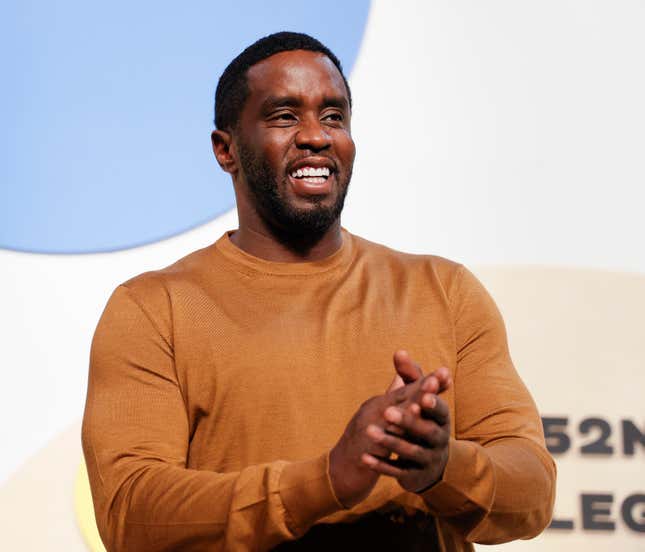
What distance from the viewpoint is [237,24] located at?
2.69 m

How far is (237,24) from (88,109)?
42cm

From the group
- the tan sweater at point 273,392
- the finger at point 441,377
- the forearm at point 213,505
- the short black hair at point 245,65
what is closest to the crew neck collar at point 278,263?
the tan sweater at point 273,392

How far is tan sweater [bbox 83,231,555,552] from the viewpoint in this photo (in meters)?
1.43

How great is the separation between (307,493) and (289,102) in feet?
2.19

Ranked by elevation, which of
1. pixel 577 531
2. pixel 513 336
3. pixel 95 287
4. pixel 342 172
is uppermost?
pixel 342 172

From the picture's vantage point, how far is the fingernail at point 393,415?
4.10 ft

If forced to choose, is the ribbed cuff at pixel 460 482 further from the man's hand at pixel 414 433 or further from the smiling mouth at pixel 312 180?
the smiling mouth at pixel 312 180

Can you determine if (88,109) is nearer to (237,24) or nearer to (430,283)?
(237,24)

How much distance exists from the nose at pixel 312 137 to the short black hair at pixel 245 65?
0.13m

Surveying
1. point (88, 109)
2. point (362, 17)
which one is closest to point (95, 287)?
point (88, 109)

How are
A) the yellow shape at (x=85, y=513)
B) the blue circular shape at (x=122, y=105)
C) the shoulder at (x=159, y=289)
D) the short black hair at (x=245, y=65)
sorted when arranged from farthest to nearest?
the blue circular shape at (x=122, y=105), the yellow shape at (x=85, y=513), the short black hair at (x=245, y=65), the shoulder at (x=159, y=289)

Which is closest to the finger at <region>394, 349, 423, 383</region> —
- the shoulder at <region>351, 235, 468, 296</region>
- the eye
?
the shoulder at <region>351, 235, 468, 296</region>

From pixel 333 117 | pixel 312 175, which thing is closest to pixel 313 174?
pixel 312 175

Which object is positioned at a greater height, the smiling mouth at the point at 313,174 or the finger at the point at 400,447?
the smiling mouth at the point at 313,174
